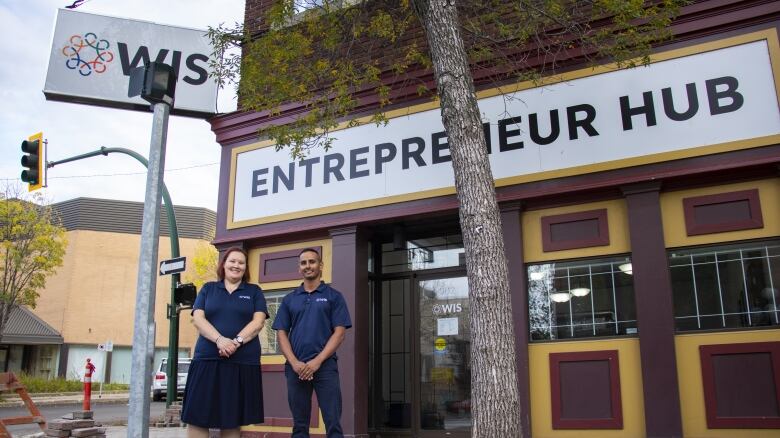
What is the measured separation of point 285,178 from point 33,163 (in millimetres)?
6128

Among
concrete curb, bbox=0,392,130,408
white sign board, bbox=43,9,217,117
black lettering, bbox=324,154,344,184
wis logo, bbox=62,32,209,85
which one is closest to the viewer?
black lettering, bbox=324,154,344,184

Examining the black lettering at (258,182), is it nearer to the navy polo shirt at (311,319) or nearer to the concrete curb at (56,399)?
the navy polo shirt at (311,319)

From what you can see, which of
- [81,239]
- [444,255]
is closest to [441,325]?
[444,255]

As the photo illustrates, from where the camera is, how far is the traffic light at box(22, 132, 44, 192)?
1251 centimetres

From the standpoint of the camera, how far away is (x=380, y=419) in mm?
8789

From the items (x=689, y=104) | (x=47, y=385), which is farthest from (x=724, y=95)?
(x=47, y=385)

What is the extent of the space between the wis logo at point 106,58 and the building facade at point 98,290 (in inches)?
1157

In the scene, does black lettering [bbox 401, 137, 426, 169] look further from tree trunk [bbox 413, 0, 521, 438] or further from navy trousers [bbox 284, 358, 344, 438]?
navy trousers [bbox 284, 358, 344, 438]

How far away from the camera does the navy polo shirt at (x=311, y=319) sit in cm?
545

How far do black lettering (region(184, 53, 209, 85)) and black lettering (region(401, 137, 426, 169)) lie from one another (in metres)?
4.37

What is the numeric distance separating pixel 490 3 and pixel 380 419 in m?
5.52

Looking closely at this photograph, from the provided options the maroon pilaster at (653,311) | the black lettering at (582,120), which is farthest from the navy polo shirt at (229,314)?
the black lettering at (582,120)

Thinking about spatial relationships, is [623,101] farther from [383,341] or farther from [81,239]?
[81,239]

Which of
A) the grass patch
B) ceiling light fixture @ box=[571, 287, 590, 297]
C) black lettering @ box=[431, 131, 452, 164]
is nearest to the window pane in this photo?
ceiling light fixture @ box=[571, 287, 590, 297]
